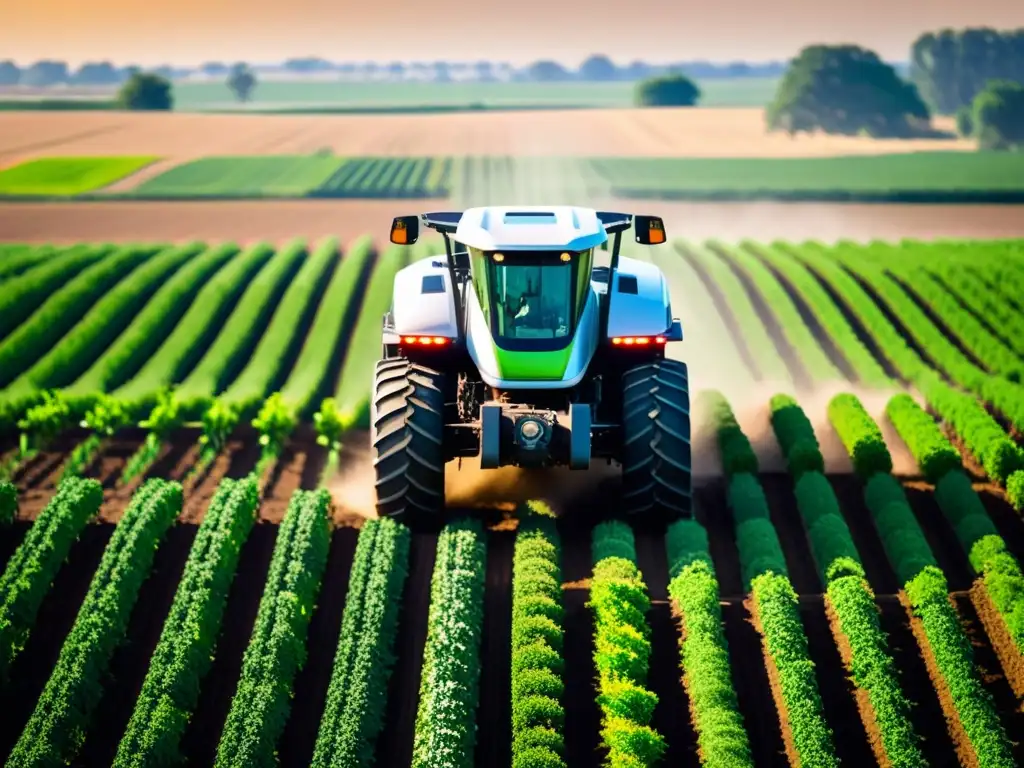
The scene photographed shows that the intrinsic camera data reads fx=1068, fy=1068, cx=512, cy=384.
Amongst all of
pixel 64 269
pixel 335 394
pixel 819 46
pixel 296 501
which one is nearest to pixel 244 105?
pixel 819 46

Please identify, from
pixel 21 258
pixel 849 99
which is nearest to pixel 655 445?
pixel 21 258

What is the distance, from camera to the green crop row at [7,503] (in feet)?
41.1

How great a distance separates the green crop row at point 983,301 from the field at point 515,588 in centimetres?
197

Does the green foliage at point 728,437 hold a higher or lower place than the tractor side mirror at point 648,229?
lower

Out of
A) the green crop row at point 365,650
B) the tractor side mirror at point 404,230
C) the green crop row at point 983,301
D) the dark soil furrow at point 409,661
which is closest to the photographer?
the green crop row at point 365,650

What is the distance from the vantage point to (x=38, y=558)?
11.6 m

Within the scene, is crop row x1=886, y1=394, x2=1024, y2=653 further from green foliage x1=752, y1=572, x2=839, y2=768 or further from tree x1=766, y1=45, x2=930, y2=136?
tree x1=766, y1=45, x2=930, y2=136

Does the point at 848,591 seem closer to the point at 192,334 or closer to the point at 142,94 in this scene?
the point at 192,334

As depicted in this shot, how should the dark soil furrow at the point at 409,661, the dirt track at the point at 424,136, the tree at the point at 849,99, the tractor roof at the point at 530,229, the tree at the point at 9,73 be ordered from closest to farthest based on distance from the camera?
the dark soil furrow at the point at 409,661, the tractor roof at the point at 530,229, the dirt track at the point at 424,136, the tree at the point at 9,73, the tree at the point at 849,99

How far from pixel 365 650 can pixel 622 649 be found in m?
2.39

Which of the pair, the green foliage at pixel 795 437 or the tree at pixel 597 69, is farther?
the tree at pixel 597 69

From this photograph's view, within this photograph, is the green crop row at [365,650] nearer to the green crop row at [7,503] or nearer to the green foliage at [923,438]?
the green crop row at [7,503]

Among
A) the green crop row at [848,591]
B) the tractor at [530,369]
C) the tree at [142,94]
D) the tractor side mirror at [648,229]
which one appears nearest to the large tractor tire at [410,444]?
the tractor at [530,369]

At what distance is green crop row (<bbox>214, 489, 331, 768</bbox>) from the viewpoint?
8.98 m
